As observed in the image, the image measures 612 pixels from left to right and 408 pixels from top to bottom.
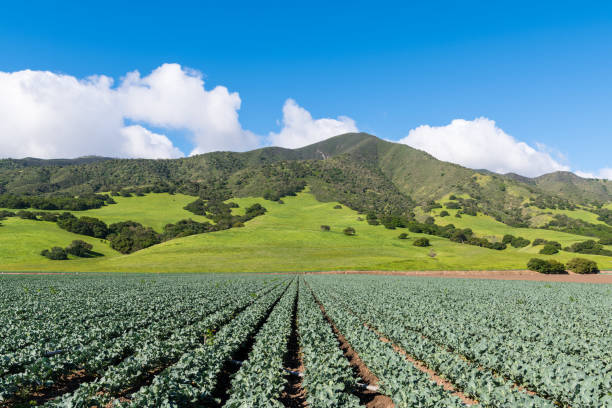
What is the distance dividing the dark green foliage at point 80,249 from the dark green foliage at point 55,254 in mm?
4181

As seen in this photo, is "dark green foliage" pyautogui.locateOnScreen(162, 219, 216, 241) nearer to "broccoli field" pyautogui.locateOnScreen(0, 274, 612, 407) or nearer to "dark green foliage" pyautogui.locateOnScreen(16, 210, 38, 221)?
"dark green foliage" pyautogui.locateOnScreen(16, 210, 38, 221)

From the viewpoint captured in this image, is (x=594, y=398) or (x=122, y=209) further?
(x=122, y=209)

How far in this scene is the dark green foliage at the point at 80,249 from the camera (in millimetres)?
98738

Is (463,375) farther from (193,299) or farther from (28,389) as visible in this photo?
(193,299)

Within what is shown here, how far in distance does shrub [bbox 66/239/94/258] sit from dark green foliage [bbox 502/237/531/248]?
175 metres

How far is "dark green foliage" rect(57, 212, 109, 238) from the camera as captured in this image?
12181 centimetres

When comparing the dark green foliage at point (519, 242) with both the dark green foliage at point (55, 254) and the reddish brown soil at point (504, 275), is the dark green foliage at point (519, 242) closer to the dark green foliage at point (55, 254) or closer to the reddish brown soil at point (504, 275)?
the reddish brown soil at point (504, 275)

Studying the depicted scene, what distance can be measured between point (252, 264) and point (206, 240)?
3026 cm

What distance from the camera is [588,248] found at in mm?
122500

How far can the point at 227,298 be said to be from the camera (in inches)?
1305

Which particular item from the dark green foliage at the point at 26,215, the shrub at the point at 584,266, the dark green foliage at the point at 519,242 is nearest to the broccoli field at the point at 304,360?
the shrub at the point at 584,266

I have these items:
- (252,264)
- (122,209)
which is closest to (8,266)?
(252,264)

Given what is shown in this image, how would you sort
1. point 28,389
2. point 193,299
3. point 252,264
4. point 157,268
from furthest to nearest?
1. point 252,264
2. point 157,268
3. point 193,299
4. point 28,389

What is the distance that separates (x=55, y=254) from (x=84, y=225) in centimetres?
3676
